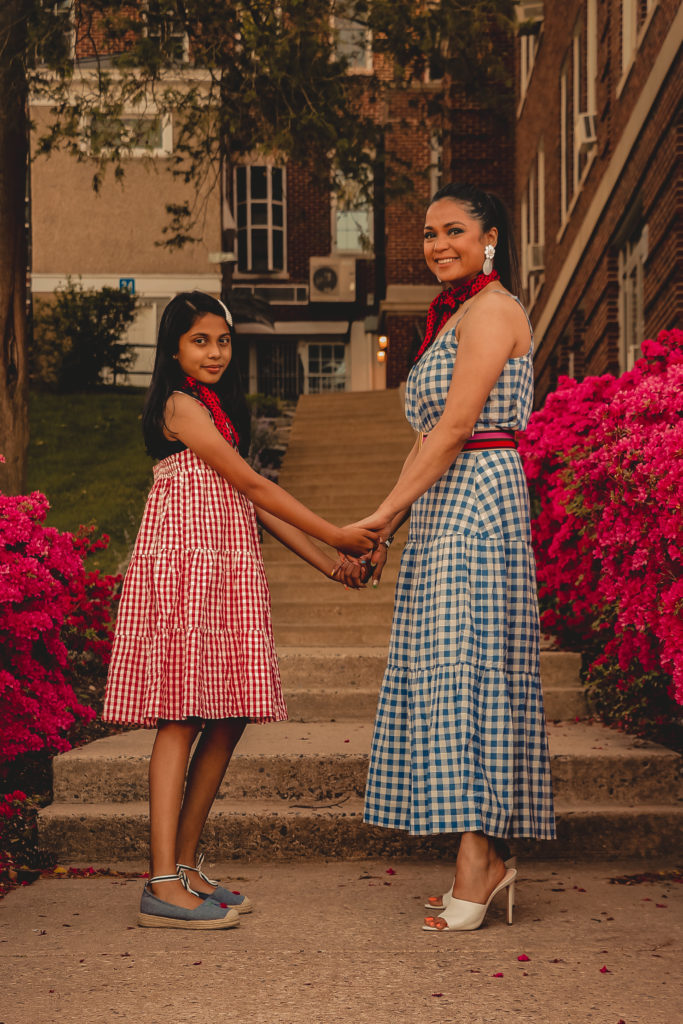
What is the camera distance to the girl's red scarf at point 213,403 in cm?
381

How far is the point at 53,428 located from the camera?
13445mm

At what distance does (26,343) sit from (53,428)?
18.3 ft

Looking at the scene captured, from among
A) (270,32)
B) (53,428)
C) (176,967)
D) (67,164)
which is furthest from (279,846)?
(67,164)

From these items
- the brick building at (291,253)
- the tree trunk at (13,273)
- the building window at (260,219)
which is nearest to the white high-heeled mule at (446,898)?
the tree trunk at (13,273)

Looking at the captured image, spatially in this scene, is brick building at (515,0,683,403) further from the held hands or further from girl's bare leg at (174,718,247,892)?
girl's bare leg at (174,718,247,892)

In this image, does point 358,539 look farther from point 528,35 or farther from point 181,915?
point 528,35

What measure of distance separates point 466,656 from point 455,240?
1257mm

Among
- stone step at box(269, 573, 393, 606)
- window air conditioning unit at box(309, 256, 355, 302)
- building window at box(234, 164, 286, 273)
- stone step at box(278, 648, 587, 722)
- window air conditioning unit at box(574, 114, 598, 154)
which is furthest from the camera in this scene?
building window at box(234, 164, 286, 273)

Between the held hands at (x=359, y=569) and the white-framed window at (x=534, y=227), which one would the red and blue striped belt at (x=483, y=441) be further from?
the white-framed window at (x=534, y=227)

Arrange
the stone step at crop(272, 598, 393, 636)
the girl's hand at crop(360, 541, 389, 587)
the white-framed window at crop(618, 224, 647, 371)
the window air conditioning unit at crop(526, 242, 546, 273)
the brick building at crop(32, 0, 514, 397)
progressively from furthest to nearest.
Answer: the brick building at crop(32, 0, 514, 397) → the window air conditioning unit at crop(526, 242, 546, 273) → the white-framed window at crop(618, 224, 647, 371) → the stone step at crop(272, 598, 393, 636) → the girl's hand at crop(360, 541, 389, 587)

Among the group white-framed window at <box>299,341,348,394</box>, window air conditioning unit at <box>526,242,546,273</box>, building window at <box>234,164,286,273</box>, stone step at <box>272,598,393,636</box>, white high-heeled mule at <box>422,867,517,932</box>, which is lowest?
white high-heeled mule at <box>422,867,517,932</box>

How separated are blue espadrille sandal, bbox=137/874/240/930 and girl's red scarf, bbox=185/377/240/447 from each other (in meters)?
1.36

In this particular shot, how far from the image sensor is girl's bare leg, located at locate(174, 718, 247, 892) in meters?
3.68

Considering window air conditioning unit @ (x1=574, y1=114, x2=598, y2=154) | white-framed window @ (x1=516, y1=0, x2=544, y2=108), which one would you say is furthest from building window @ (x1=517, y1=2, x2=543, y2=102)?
window air conditioning unit @ (x1=574, y1=114, x2=598, y2=154)
